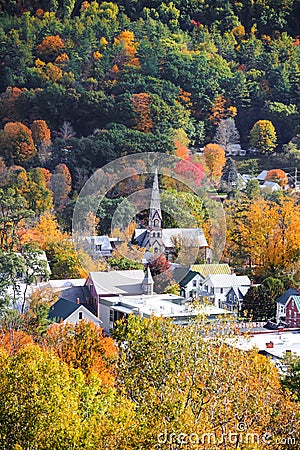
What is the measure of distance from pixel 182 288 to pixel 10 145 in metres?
12.4

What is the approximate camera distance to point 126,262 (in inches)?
966

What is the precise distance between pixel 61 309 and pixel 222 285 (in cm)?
447

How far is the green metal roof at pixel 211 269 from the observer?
946 inches

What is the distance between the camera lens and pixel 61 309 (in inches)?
788

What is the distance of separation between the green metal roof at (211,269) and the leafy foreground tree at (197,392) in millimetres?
13439

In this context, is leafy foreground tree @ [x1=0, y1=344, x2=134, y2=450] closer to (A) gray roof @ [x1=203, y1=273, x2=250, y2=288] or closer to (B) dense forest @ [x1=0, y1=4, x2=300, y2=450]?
(B) dense forest @ [x1=0, y1=4, x2=300, y2=450]

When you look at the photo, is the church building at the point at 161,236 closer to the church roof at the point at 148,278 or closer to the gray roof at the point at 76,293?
the church roof at the point at 148,278

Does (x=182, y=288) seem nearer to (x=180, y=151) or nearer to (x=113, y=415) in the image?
(x=180, y=151)

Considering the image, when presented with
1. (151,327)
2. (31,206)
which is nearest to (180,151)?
(31,206)

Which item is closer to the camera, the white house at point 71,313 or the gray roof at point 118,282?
the white house at point 71,313

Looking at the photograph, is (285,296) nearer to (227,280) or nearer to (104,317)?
(227,280)

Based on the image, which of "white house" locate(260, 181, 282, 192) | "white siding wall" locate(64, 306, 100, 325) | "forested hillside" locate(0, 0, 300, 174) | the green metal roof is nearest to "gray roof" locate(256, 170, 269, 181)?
"white house" locate(260, 181, 282, 192)

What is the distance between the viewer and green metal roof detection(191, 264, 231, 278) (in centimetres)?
2402

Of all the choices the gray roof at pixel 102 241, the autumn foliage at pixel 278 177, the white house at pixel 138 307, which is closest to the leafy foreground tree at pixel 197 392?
the white house at pixel 138 307
